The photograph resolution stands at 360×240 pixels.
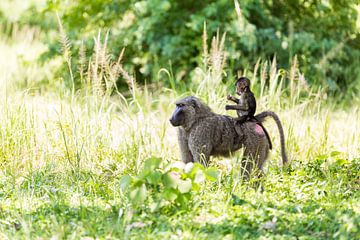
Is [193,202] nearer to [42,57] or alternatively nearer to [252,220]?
[252,220]

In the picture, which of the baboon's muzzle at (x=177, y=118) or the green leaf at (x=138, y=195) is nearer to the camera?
the green leaf at (x=138, y=195)

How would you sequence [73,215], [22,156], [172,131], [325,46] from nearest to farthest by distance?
[73,215], [22,156], [172,131], [325,46]

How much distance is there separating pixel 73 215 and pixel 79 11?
5.83 metres

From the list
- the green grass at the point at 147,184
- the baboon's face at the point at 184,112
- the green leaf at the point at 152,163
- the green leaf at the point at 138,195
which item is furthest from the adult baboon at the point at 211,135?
the green leaf at the point at 138,195

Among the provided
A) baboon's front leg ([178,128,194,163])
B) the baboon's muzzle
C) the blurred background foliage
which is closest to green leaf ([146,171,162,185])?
the baboon's muzzle

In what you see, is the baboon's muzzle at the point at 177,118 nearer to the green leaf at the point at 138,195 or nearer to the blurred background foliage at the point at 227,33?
the green leaf at the point at 138,195

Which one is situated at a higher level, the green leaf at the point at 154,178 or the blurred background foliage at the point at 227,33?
the blurred background foliage at the point at 227,33

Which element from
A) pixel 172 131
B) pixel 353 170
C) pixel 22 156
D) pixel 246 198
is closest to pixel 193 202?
pixel 246 198

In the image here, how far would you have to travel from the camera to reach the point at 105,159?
→ 6238 millimetres

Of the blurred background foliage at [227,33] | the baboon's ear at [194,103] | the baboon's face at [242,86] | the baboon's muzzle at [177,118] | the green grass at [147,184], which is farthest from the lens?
→ the blurred background foliage at [227,33]

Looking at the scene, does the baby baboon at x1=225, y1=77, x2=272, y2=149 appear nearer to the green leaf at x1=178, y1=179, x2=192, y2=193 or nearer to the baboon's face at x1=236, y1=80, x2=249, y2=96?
the baboon's face at x1=236, y1=80, x2=249, y2=96

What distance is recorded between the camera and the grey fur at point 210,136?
5.39m

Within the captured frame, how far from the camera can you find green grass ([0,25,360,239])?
14.2ft

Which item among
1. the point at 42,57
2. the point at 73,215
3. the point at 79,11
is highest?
the point at 79,11
